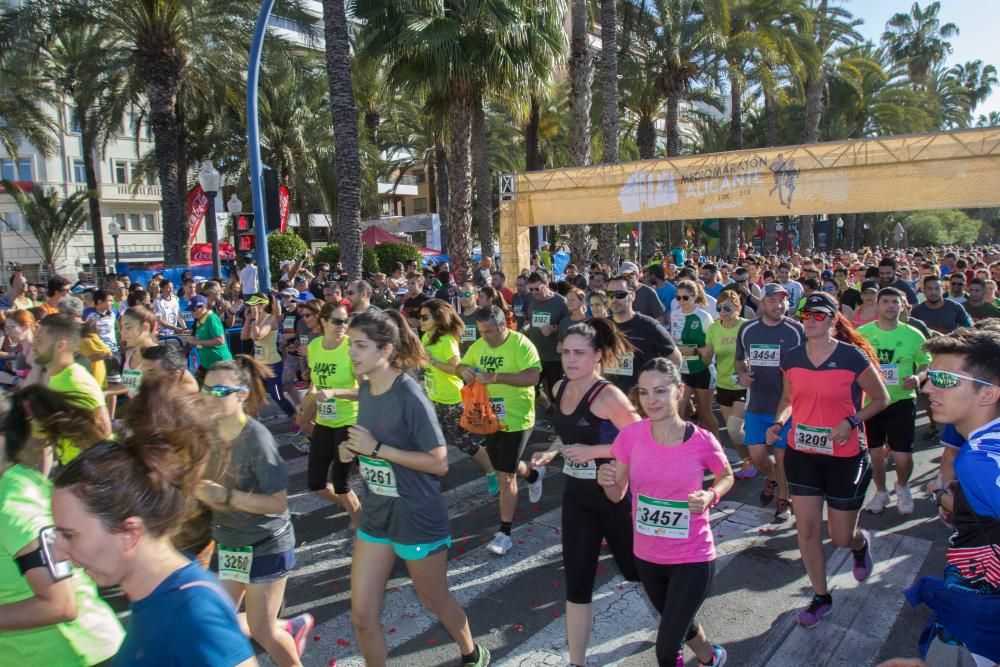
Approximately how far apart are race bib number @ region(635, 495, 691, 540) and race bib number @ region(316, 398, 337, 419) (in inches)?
117

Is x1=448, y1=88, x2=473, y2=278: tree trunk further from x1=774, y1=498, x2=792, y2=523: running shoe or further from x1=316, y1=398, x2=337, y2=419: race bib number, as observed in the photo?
x1=774, y1=498, x2=792, y2=523: running shoe

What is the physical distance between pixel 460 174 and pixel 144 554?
1554 cm

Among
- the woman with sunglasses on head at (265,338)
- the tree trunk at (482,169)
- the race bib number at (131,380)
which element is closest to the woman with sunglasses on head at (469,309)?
the woman with sunglasses on head at (265,338)

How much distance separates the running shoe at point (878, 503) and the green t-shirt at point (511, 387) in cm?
298

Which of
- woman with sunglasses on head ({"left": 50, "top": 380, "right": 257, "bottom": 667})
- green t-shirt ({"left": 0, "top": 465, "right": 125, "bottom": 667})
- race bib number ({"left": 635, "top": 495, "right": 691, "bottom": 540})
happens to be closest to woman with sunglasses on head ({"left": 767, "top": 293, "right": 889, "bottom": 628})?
race bib number ({"left": 635, "top": 495, "right": 691, "bottom": 540})

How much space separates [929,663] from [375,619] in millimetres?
A: 2354

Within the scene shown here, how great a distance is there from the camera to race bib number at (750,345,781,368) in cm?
600

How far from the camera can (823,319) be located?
462 centimetres

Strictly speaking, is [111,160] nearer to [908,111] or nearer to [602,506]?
[908,111]

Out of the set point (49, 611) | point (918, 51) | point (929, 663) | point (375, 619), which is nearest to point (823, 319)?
point (929, 663)

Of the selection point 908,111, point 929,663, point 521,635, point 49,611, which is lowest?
point 521,635

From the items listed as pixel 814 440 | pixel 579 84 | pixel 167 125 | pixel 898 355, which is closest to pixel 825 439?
pixel 814 440

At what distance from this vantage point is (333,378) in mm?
5945

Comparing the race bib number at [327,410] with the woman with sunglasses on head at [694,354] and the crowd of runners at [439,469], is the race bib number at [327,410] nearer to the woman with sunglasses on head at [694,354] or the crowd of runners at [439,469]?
the crowd of runners at [439,469]
